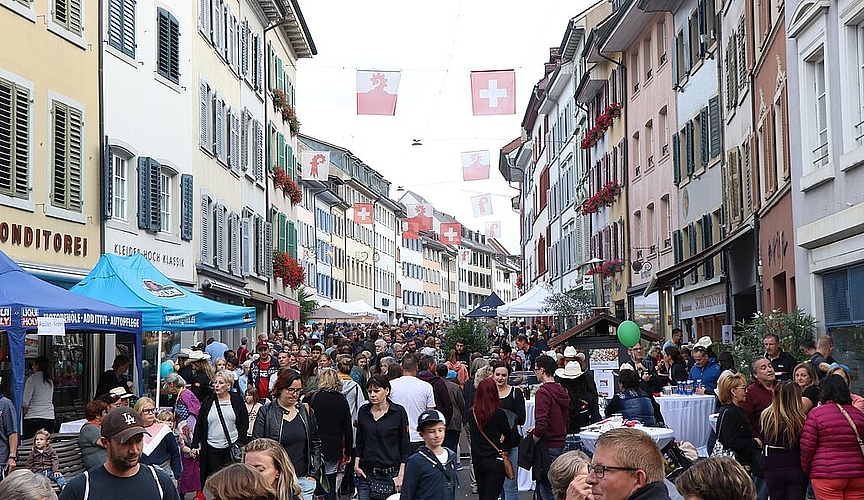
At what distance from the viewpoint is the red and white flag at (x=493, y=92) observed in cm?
2511

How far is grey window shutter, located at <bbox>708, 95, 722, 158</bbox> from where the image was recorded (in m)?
27.8

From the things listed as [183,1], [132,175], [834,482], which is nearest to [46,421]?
[132,175]

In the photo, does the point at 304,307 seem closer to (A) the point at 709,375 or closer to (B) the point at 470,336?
(B) the point at 470,336

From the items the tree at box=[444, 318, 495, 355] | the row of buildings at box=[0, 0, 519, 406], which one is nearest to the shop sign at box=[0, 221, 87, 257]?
the row of buildings at box=[0, 0, 519, 406]

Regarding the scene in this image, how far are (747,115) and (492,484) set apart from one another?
1405cm

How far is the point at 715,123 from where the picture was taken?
28.1 meters

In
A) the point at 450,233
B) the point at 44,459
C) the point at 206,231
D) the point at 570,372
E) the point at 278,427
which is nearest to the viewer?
the point at 278,427

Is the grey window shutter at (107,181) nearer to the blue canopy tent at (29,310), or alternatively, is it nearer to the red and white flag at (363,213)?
the blue canopy tent at (29,310)

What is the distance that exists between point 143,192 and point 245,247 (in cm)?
1122

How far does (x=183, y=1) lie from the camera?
26.1 metres

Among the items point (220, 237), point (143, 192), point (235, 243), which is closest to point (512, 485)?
point (143, 192)

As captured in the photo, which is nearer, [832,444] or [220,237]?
[832,444]

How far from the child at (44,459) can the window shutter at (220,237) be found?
60.1 ft

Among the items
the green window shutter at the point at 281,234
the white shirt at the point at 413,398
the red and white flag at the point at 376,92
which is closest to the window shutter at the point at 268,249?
the green window shutter at the point at 281,234
